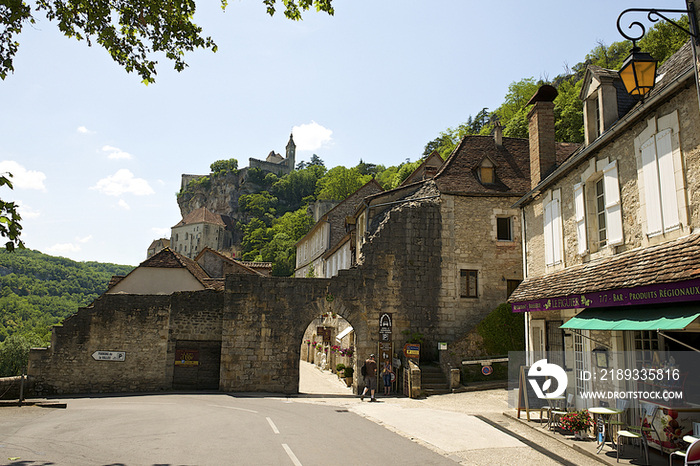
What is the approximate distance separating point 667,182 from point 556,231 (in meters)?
4.10

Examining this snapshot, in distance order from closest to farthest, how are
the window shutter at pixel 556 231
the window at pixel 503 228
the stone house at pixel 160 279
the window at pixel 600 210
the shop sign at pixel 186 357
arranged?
the window at pixel 600 210
the window shutter at pixel 556 231
the shop sign at pixel 186 357
the window at pixel 503 228
the stone house at pixel 160 279

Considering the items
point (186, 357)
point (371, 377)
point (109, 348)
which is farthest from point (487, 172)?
point (109, 348)

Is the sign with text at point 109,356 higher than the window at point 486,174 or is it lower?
lower

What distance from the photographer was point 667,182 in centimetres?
707

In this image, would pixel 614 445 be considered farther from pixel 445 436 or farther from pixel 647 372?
pixel 445 436

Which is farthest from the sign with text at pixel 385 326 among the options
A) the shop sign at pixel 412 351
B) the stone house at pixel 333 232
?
the stone house at pixel 333 232

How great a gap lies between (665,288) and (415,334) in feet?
39.1

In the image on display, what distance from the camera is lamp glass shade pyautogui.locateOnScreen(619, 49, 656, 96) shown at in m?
7.38

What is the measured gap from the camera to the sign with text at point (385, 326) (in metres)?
17.2

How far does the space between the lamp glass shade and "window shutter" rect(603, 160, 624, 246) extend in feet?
5.00

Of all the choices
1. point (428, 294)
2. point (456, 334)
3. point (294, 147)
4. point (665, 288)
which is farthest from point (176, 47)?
point (294, 147)

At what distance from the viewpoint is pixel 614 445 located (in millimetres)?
7707

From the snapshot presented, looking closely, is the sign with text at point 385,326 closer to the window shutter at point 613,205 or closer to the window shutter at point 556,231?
the window shutter at point 556,231

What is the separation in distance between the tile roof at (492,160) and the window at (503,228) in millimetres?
1105
